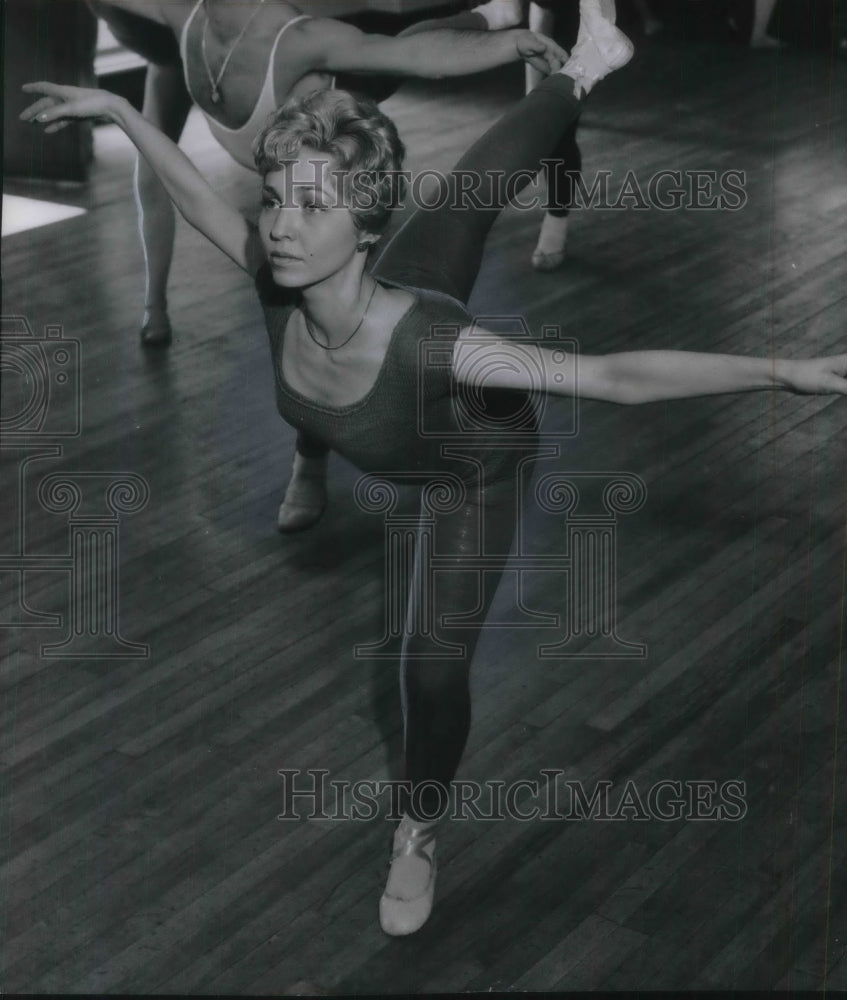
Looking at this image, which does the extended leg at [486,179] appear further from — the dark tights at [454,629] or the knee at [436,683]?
the knee at [436,683]

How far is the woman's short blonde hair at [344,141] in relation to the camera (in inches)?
81.4

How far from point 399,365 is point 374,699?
96 cm

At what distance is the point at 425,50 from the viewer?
3.33 m

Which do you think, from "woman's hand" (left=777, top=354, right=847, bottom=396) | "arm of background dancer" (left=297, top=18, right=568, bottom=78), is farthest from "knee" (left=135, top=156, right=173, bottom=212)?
"woman's hand" (left=777, top=354, right=847, bottom=396)

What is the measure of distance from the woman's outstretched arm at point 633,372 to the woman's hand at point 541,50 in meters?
1.11

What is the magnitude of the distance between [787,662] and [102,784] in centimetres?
133

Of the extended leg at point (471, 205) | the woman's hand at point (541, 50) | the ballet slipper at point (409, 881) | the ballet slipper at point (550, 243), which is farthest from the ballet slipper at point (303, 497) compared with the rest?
the ballet slipper at point (550, 243)

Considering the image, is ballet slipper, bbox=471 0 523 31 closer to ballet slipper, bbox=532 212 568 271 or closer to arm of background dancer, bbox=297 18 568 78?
arm of background dancer, bbox=297 18 568 78

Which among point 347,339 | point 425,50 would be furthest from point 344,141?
point 425,50

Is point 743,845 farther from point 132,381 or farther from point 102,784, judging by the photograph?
point 132,381

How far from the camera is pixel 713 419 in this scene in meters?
4.06

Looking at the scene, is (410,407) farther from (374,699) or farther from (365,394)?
(374,699)

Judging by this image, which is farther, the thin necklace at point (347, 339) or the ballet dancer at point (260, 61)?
the ballet dancer at point (260, 61)

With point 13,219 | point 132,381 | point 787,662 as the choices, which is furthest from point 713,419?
point 13,219
